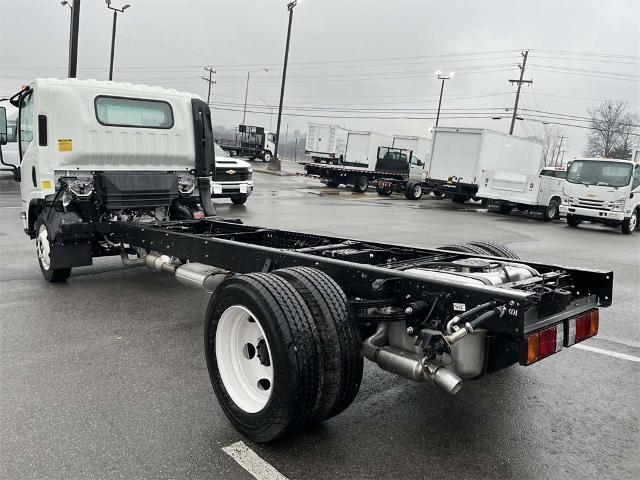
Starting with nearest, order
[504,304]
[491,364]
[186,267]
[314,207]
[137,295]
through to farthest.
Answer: [504,304]
[491,364]
[186,267]
[137,295]
[314,207]

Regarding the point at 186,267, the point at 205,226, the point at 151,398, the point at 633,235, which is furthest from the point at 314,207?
the point at 151,398

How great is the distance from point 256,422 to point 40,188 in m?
4.79

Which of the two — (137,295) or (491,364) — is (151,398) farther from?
(137,295)

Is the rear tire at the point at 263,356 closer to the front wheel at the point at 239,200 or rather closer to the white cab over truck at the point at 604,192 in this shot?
the front wheel at the point at 239,200

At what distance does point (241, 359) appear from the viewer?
330 centimetres

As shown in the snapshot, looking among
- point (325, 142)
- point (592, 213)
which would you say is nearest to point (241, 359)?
point (592, 213)

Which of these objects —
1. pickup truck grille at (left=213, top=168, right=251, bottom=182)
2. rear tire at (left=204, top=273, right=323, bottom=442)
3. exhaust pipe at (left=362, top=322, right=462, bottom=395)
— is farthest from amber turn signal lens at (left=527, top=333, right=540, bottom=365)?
pickup truck grille at (left=213, top=168, right=251, bottom=182)

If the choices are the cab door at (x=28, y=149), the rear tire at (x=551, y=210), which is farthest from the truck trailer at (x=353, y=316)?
the rear tire at (x=551, y=210)

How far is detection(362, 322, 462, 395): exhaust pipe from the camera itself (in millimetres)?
2746

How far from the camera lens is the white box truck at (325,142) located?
121 ft

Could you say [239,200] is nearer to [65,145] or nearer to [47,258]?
[65,145]

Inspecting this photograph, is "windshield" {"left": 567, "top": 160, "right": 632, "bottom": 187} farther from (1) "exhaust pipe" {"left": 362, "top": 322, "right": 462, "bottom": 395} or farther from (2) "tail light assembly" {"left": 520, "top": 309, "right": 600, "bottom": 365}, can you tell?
(1) "exhaust pipe" {"left": 362, "top": 322, "right": 462, "bottom": 395}

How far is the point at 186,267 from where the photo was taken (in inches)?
206

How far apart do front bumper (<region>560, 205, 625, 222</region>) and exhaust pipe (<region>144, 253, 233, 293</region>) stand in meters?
14.8
